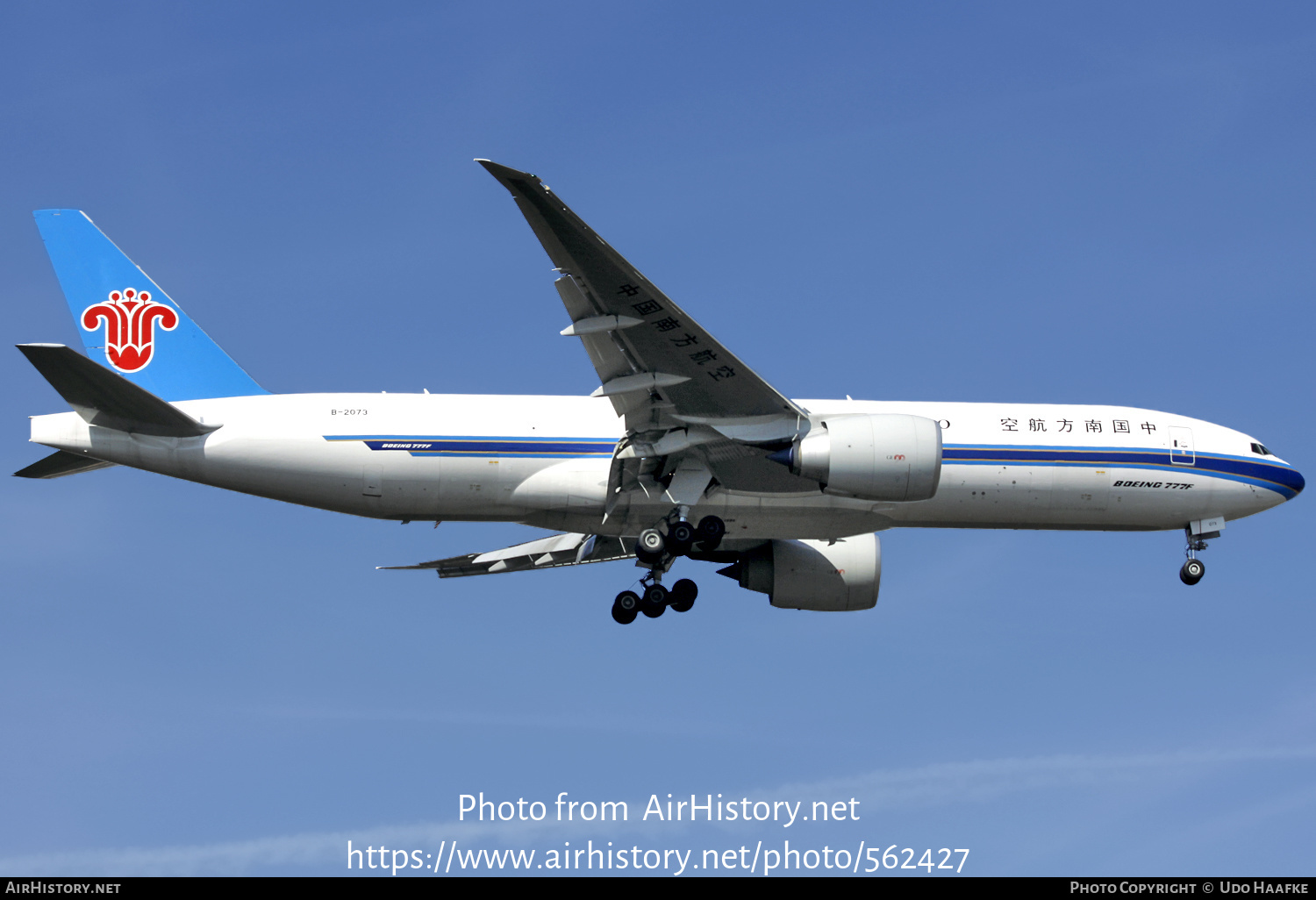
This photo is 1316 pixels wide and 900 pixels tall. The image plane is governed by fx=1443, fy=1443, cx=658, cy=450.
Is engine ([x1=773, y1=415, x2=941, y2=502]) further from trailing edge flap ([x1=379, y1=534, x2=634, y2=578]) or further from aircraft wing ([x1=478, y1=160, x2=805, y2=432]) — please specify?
trailing edge flap ([x1=379, y1=534, x2=634, y2=578])

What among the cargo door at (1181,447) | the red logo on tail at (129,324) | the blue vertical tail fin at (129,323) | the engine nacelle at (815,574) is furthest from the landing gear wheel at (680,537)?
the red logo on tail at (129,324)

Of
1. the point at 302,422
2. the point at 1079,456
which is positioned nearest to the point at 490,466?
the point at 302,422

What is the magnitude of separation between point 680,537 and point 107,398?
32.0 ft

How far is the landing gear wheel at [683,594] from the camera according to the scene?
87.6 ft

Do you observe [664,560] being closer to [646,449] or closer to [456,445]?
[646,449]

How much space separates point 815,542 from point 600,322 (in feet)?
28.8

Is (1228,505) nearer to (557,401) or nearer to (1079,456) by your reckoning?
(1079,456)

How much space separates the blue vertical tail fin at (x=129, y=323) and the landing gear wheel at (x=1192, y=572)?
17.5 meters

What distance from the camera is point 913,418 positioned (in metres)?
23.7

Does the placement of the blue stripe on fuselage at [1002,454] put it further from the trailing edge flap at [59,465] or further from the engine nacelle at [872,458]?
the trailing edge flap at [59,465]

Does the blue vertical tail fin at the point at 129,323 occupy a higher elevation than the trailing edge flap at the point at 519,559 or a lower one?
higher

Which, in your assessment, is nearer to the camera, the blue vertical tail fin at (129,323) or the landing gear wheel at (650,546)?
the landing gear wheel at (650,546)
